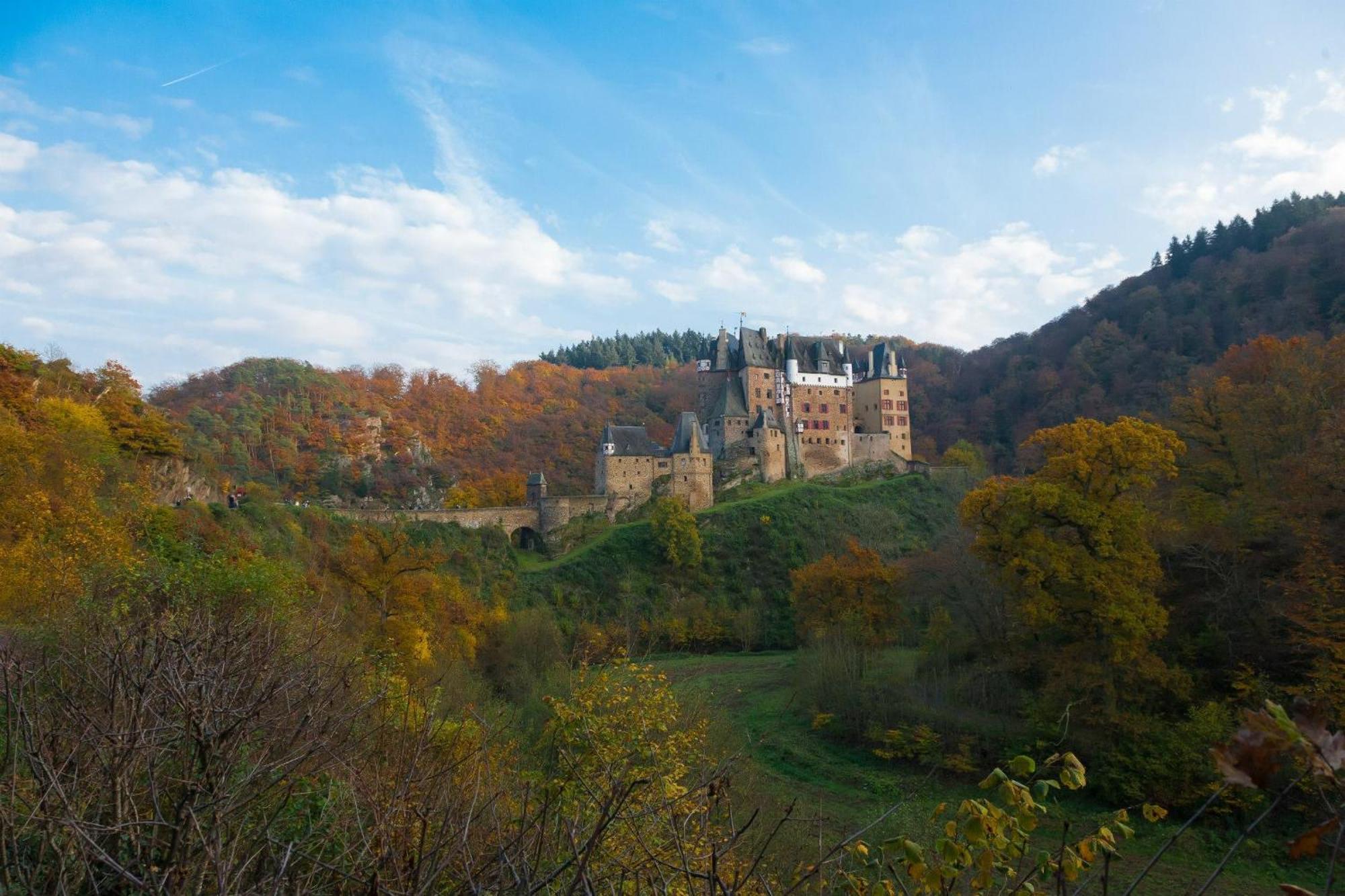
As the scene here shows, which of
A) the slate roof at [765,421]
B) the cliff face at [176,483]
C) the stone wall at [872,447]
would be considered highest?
the slate roof at [765,421]

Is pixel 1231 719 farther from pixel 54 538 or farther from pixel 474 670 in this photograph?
pixel 54 538

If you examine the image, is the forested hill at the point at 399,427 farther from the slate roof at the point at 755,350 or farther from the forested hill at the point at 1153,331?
the forested hill at the point at 1153,331

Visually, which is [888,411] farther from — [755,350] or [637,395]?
[637,395]

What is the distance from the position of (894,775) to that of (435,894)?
18.9m

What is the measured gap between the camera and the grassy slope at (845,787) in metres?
14.2

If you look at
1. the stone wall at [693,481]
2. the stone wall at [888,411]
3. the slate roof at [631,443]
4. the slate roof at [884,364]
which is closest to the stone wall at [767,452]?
the stone wall at [693,481]

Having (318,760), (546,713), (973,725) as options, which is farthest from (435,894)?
(973,725)

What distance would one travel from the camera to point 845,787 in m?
19.9

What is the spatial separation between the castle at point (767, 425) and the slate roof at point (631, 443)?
0.06m

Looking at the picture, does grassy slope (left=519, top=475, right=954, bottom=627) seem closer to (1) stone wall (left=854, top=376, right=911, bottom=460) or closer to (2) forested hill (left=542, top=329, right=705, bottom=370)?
(1) stone wall (left=854, top=376, right=911, bottom=460)

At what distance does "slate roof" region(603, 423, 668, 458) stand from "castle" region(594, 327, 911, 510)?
0.18 ft

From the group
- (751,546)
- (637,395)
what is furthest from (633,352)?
(751,546)

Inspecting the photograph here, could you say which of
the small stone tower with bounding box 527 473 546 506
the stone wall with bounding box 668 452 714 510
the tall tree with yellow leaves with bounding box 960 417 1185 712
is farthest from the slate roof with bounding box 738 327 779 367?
the tall tree with yellow leaves with bounding box 960 417 1185 712

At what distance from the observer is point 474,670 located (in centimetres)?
2408
